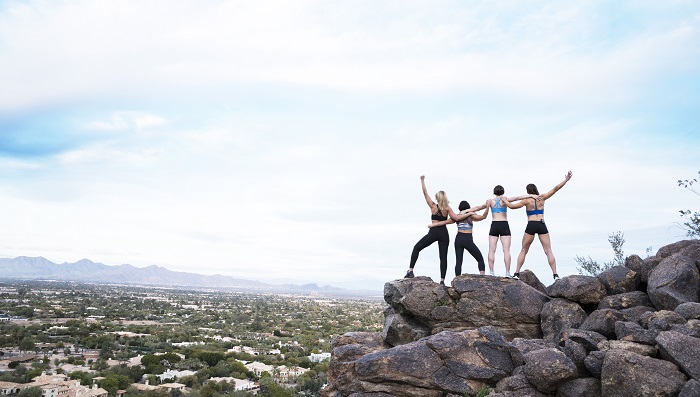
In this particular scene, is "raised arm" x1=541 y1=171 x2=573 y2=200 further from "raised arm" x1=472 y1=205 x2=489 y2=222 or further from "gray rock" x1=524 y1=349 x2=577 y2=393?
"gray rock" x1=524 y1=349 x2=577 y2=393

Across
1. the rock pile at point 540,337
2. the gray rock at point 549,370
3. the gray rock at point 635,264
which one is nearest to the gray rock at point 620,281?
the rock pile at point 540,337

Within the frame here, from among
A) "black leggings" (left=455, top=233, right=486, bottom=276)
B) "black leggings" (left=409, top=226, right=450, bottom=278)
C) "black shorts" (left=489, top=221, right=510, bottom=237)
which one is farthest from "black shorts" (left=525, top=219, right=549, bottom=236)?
"black leggings" (left=409, top=226, right=450, bottom=278)

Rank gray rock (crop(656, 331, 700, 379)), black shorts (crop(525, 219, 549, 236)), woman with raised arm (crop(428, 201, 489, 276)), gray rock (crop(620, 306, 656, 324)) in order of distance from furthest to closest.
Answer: woman with raised arm (crop(428, 201, 489, 276)), black shorts (crop(525, 219, 549, 236)), gray rock (crop(620, 306, 656, 324)), gray rock (crop(656, 331, 700, 379))

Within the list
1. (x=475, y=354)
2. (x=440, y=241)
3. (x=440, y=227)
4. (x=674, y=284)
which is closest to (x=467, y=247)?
(x=440, y=241)

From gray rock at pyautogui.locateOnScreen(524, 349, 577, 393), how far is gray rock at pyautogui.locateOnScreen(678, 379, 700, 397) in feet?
6.55

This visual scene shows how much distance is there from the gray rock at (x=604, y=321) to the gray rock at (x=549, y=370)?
7.51 feet

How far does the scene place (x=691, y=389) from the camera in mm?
9391

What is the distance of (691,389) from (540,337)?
213 inches

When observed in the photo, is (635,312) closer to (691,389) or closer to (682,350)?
(682,350)

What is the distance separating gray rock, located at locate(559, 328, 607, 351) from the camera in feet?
38.2

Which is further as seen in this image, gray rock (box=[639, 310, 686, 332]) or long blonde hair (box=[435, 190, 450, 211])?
long blonde hair (box=[435, 190, 450, 211])

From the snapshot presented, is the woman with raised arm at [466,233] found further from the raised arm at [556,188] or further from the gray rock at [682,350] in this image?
the gray rock at [682,350]

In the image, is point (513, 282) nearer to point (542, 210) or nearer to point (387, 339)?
point (542, 210)

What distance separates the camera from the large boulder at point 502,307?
48.7 ft
